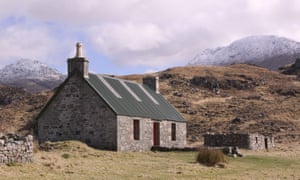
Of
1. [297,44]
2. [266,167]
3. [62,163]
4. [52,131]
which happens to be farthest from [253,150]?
[297,44]

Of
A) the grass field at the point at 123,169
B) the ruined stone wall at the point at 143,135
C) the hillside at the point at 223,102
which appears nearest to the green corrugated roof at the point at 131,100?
the ruined stone wall at the point at 143,135

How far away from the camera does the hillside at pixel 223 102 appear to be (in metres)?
54.0

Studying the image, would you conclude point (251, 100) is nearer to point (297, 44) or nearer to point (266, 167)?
point (266, 167)

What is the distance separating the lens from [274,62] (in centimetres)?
16200

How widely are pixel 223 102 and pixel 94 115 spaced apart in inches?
1579

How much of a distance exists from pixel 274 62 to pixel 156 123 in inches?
5246

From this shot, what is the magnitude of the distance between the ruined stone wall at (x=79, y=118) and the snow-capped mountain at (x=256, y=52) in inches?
5146

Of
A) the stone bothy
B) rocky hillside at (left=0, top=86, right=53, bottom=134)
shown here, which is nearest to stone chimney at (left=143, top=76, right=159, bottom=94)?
the stone bothy

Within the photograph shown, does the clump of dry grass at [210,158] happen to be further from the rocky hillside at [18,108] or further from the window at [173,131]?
the rocky hillside at [18,108]

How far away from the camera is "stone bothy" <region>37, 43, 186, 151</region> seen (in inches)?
1198

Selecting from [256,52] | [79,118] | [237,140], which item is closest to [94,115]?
[79,118]

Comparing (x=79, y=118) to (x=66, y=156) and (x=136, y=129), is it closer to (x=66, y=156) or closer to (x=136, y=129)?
(x=136, y=129)

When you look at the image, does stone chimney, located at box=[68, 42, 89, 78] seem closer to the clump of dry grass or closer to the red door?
the red door

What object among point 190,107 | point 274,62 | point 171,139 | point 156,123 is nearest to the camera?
point 156,123
